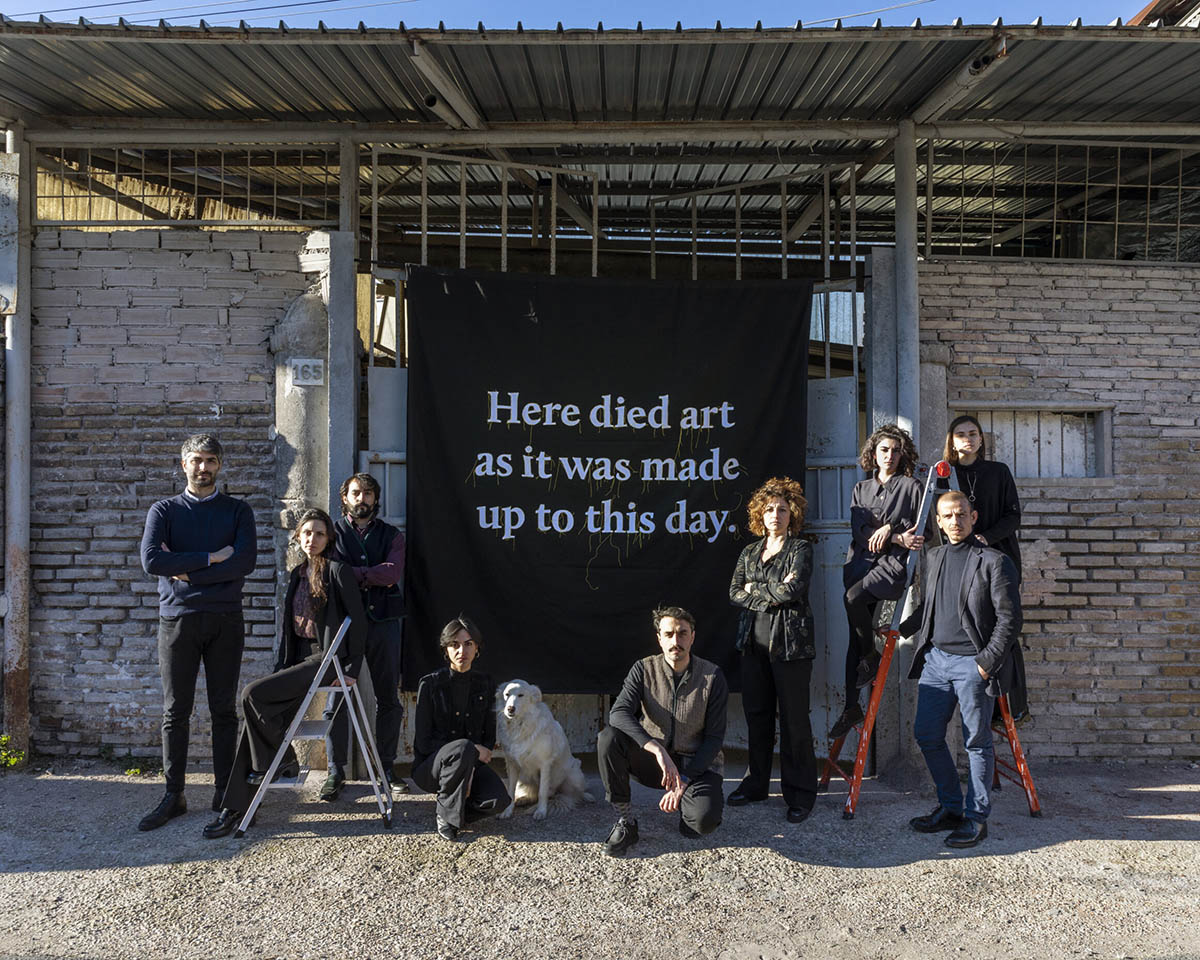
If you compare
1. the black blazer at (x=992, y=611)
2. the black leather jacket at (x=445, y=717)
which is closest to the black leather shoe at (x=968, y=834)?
the black blazer at (x=992, y=611)

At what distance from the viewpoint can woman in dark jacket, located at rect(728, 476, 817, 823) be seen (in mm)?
5047

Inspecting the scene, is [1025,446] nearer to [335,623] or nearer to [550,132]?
[550,132]

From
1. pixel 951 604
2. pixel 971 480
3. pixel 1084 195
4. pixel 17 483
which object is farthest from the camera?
pixel 1084 195

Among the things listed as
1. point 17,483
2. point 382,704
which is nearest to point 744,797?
point 382,704

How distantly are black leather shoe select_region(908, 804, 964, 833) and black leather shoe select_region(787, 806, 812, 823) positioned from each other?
553mm

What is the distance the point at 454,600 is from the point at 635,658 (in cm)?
121

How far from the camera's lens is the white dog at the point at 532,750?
16.0 ft

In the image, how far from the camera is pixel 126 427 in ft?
20.1

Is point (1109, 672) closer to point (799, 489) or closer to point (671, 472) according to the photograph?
point (799, 489)

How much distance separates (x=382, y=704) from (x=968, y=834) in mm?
3253

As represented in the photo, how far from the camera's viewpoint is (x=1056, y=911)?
4043 millimetres

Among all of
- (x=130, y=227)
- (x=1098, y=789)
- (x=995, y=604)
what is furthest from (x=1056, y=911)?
(x=130, y=227)

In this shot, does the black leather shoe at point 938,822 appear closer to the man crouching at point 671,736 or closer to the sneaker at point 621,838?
the man crouching at point 671,736

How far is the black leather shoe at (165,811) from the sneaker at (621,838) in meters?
2.36
